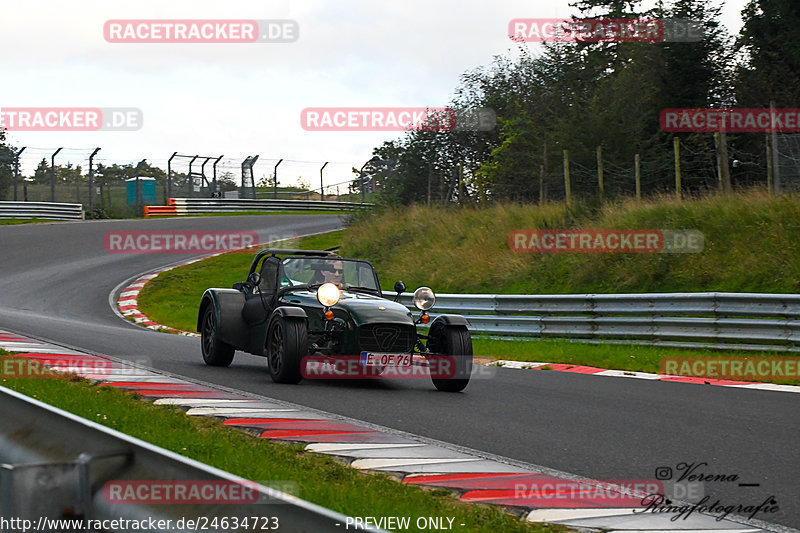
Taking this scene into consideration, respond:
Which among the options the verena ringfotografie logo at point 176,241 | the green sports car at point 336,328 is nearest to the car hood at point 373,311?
the green sports car at point 336,328

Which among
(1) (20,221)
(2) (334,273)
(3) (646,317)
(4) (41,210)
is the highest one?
(4) (41,210)

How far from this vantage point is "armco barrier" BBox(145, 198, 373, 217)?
4522 cm

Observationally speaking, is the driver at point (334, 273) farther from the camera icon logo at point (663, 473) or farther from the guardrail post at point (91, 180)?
the guardrail post at point (91, 180)

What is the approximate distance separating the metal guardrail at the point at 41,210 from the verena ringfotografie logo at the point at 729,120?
25628 mm

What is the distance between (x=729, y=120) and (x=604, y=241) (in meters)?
10.7

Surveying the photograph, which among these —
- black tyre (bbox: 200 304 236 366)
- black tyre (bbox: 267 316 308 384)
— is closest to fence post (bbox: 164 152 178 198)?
black tyre (bbox: 200 304 236 366)

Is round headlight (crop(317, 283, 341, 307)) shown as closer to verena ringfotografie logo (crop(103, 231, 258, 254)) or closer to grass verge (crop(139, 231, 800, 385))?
grass verge (crop(139, 231, 800, 385))

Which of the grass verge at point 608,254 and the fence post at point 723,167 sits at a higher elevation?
the fence post at point 723,167

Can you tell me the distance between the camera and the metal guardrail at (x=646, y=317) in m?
12.7

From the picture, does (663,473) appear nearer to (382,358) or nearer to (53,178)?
(382,358)

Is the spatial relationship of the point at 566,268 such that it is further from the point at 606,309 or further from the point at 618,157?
the point at 618,157

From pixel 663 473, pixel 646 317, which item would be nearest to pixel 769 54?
pixel 646 317

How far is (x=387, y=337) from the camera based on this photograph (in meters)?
9.72

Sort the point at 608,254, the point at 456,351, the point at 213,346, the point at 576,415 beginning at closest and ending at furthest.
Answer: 1. the point at 576,415
2. the point at 456,351
3. the point at 213,346
4. the point at 608,254
